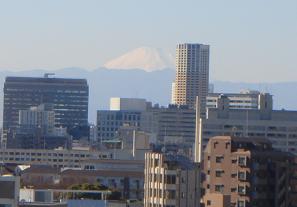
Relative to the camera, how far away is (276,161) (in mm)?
66312

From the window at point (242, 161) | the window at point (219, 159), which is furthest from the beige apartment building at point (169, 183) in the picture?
the window at point (219, 159)

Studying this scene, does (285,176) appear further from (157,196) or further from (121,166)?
(121,166)

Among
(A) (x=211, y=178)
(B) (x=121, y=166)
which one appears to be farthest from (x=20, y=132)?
(A) (x=211, y=178)

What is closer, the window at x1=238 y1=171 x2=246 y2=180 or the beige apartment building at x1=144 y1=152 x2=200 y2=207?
the beige apartment building at x1=144 y1=152 x2=200 y2=207

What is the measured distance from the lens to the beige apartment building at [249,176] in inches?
2552

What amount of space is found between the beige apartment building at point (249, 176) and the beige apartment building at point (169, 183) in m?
1.38

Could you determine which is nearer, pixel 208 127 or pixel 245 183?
pixel 245 183

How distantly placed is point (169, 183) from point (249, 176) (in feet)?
16.1

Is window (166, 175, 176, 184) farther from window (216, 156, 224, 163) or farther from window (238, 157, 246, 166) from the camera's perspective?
window (216, 156, 224, 163)

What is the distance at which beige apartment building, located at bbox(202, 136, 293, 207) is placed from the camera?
64.8 metres

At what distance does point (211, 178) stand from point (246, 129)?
6492cm

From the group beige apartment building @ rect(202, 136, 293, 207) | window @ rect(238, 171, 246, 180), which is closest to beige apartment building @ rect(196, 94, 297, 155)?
beige apartment building @ rect(202, 136, 293, 207)

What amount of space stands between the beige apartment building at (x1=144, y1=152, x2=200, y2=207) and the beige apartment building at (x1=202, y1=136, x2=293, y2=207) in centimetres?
138

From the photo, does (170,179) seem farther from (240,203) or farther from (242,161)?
(242,161)
